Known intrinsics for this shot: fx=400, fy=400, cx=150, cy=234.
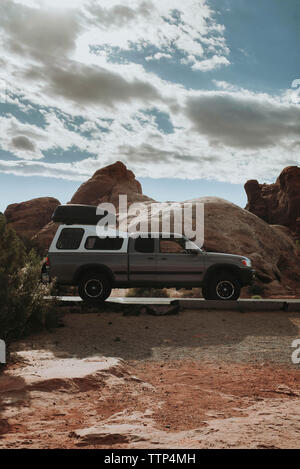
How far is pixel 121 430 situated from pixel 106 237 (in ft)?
27.9

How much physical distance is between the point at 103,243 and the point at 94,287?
1.36m

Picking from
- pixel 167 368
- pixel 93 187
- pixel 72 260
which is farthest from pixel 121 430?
pixel 93 187

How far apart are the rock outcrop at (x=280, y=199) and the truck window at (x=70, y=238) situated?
183ft

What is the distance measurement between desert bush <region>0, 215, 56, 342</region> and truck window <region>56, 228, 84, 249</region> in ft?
7.59

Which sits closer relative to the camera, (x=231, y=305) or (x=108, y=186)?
(x=231, y=305)

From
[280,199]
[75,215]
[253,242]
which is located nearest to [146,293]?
[75,215]

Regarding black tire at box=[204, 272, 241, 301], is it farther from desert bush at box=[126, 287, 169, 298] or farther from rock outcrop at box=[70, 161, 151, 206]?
rock outcrop at box=[70, 161, 151, 206]

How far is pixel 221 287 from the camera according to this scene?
1220 centimetres

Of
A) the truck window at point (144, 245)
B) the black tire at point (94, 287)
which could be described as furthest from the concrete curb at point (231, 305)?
the truck window at point (144, 245)

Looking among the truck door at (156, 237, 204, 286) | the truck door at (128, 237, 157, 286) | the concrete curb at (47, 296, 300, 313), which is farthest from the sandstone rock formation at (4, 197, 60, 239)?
the concrete curb at (47, 296, 300, 313)

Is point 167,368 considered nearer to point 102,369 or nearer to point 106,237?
point 102,369

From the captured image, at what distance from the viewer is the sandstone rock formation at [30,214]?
5438 cm

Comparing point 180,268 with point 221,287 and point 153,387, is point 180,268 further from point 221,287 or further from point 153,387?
point 153,387

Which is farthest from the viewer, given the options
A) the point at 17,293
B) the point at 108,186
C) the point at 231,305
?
the point at 108,186
